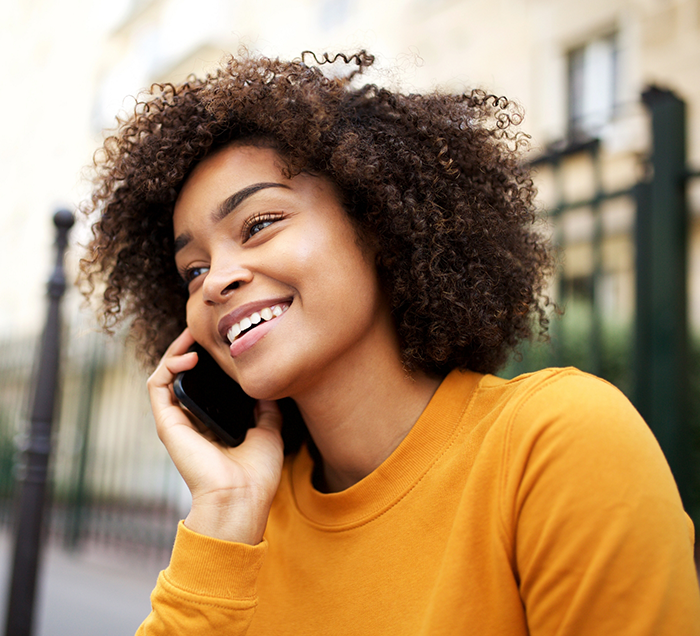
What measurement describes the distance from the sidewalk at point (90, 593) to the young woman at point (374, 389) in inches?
A: 95.2

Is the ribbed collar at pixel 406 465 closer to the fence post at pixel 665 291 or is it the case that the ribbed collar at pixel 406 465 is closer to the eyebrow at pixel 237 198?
the eyebrow at pixel 237 198

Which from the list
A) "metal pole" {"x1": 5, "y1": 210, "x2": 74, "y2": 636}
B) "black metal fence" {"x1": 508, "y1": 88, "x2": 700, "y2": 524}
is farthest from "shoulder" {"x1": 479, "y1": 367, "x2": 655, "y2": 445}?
"metal pole" {"x1": 5, "y1": 210, "x2": 74, "y2": 636}

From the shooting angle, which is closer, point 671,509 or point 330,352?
point 671,509

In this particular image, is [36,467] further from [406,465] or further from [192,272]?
[406,465]

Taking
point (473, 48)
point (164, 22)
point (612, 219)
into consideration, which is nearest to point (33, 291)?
point (164, 22)

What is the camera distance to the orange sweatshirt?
110 cm

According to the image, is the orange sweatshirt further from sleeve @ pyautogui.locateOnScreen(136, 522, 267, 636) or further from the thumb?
the thumb

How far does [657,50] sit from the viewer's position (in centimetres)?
713

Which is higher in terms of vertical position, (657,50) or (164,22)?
(164,22)

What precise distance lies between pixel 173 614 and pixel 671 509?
1.12 meters

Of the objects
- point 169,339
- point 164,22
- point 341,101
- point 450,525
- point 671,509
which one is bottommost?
point 450,525

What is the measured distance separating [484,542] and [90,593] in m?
4.77

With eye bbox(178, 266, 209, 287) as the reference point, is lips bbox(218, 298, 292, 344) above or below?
below

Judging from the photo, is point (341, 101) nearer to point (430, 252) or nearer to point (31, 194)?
point (430, 252)
